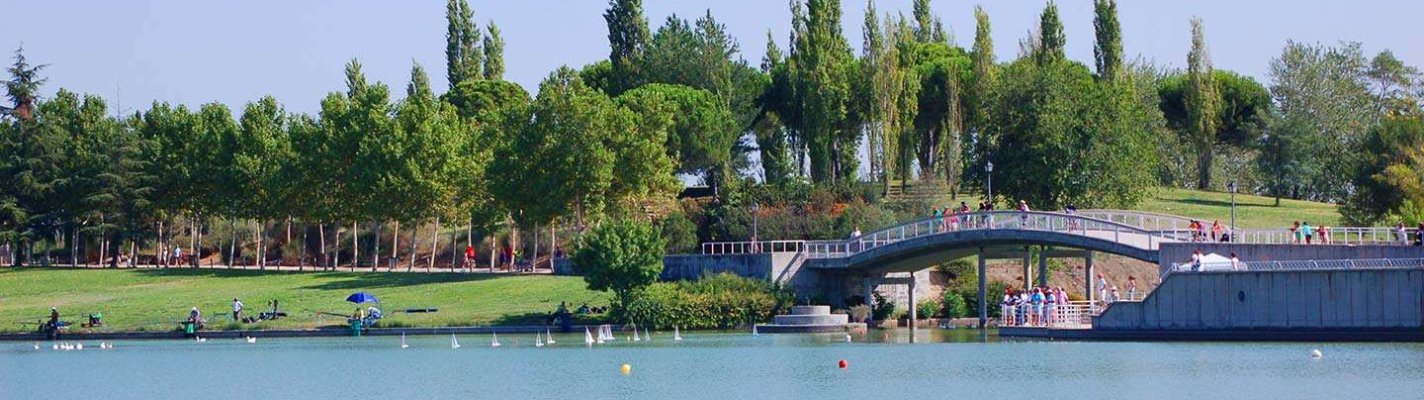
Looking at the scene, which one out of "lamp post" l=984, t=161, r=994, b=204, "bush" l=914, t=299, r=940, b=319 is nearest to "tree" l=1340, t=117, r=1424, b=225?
"lamp post" l=984, t=161, r=994, b=204

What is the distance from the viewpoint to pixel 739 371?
194ft

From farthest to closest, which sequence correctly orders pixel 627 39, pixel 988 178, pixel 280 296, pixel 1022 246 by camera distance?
1. pixel 627 39
2. pixel 988 178
3. pixel 280 296
4. pixel 1022 246

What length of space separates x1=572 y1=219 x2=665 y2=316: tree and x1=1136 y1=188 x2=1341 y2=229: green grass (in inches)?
1663

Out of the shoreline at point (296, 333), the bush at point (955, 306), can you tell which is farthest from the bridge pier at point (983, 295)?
the shoreline at point (296, 333)

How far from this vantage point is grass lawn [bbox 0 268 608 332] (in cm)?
8744

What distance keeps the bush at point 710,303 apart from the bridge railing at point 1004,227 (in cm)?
363

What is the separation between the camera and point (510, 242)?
125 metres

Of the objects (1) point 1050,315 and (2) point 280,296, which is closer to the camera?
(1) point 1050,315

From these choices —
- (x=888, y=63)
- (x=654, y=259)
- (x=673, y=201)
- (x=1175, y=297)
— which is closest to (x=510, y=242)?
(x=673, y=201)

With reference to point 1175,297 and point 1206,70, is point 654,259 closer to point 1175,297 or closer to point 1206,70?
point 1175,297

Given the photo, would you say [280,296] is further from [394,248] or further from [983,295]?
[983,295]

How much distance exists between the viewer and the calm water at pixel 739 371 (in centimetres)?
4991

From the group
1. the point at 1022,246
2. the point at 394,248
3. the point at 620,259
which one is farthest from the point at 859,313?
the point at 394,248

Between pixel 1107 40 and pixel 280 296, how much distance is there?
5639 centimetres
